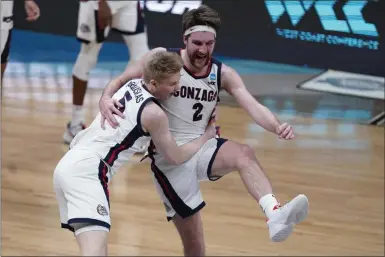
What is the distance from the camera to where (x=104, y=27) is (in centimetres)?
809

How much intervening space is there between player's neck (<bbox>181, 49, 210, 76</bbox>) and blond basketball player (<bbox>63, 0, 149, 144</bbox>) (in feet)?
11.4

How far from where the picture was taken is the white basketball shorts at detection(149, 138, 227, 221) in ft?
14.7

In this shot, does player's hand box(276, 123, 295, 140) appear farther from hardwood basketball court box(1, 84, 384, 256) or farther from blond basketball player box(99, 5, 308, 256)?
hardwood basketball court box(1, 84, 384, 256)

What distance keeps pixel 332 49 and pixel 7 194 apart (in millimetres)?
2995

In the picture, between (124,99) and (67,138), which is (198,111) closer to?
(124,99)

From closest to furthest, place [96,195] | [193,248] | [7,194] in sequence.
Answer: [96,195] → [193,248] → [7,194]

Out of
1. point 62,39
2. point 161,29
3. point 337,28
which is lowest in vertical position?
point 62,39

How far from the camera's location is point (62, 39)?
1109 cm

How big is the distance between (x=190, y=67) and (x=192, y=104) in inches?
8.1

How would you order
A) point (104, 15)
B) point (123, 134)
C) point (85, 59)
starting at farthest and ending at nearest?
point (85, 59) → point (104, 15) → point (123, 134)

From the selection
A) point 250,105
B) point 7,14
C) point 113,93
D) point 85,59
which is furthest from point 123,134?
point 85,59

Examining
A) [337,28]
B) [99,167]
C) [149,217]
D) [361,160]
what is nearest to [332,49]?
[337,28]

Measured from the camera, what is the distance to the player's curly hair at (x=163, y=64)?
A: 12.7 ft

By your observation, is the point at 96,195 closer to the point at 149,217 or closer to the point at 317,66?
the point at 149,217
